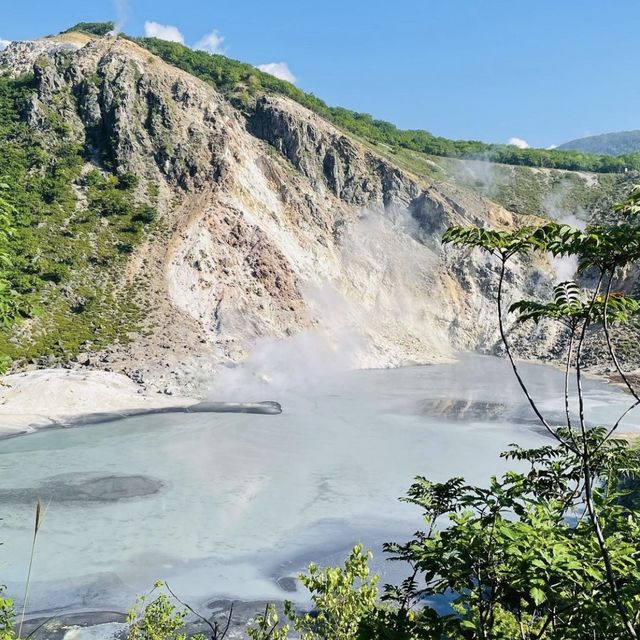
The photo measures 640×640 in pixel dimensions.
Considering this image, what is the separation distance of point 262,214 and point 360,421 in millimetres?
32867

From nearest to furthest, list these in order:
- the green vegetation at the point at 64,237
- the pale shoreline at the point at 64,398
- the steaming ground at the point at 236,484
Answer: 1. the steaming ground at the point at 236,484
2. the pale shoreline at the point at 64,398
3. the green vegetation at the point at 64,237

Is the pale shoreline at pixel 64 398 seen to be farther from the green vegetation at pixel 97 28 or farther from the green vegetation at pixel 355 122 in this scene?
the green vegetation at pixel 97 28

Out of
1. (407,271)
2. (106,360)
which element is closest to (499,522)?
(106,360)

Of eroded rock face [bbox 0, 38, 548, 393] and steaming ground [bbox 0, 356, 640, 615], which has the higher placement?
eroded rock face [bbox 0, 38, 548, 393]

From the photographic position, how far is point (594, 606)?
4.12 m

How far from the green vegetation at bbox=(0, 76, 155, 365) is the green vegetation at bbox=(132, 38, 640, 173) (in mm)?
24378

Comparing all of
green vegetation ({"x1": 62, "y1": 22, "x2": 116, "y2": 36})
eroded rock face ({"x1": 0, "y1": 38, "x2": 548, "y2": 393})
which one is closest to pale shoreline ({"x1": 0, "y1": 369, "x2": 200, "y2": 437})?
eroded rock face ({"x1": 0, "y1": 38, "x2": 548, "y2": 393})

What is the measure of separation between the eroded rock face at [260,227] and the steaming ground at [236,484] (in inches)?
398

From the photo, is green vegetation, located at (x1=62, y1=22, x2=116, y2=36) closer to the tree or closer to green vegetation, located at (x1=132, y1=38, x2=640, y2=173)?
green vegetation, located at (x1=132, y1=38, x2=640, y2=173)

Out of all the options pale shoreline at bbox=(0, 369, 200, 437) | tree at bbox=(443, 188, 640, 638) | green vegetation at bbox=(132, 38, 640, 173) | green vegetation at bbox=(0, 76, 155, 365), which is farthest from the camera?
green vegetation at bbox=(132, 38, 640, 173)

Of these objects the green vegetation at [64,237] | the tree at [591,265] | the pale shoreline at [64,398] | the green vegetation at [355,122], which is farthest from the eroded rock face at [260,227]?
the tree at [591,265]

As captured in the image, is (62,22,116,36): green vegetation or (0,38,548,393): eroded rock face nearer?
(0,38,548,393): eroded rock face

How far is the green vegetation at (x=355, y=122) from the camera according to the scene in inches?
3100

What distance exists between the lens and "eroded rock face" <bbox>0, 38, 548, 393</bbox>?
49812mm
